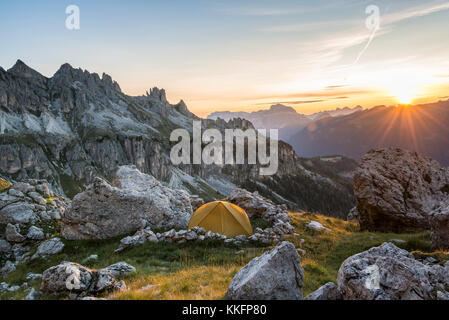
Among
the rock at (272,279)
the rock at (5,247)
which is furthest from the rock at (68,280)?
the rock at (5,247)

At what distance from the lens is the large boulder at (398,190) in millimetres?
26797

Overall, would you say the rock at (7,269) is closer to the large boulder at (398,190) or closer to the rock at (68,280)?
the rock at (68,280)

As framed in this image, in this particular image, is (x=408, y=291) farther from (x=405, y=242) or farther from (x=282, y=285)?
(x=405, y=242)

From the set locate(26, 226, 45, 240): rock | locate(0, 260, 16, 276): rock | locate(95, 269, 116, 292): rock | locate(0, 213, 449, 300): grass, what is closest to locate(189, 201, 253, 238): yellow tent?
locate(0, 213, 449, 300): grass

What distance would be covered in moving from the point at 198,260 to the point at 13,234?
679 inches

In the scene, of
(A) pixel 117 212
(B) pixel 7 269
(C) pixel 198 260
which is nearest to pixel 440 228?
(C) pixel 198 260

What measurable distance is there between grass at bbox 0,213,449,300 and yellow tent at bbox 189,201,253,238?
2.24 metres

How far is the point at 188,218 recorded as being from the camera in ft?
79.1

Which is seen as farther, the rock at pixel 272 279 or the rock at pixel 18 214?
the rock at pixel 18 214

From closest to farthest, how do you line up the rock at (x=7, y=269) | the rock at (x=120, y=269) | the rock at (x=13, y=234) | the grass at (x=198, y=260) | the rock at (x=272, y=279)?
the rock at (x=272, y=279) → the grass at (x=198, y=260) → the rock at (x=120, y=269) → the rock at (x=7, y=269) → the rock at (x=13, y=234)

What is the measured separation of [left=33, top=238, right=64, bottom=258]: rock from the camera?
19172 millimetres

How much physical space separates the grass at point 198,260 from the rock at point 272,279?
0.97m
